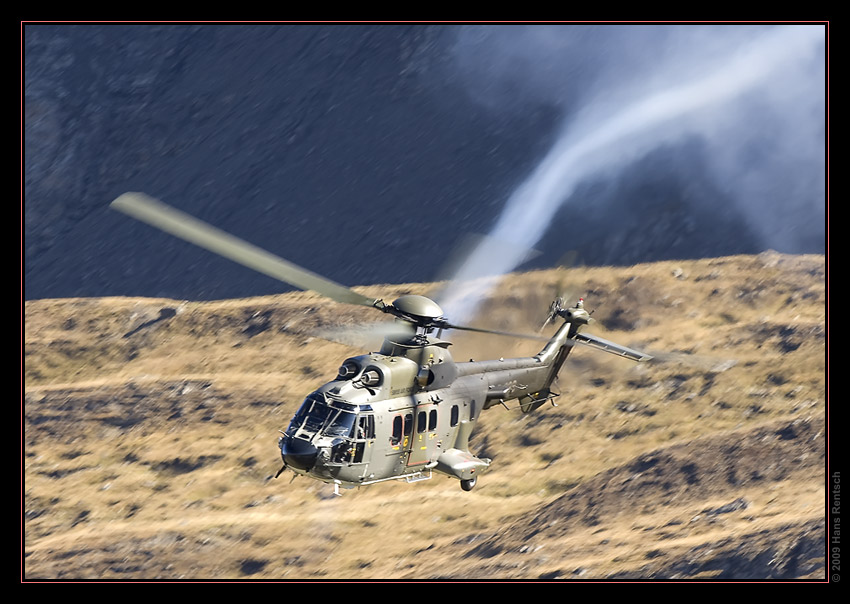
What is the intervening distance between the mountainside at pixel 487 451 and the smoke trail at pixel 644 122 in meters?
8.64

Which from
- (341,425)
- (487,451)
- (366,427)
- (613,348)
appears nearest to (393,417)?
(366,427)

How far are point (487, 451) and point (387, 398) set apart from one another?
26161mm

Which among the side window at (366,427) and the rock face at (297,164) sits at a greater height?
the rock face at (297,164)

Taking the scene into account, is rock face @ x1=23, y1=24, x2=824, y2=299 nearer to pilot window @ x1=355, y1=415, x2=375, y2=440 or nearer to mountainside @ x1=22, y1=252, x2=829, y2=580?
mountainside @ x1=22, y1=252, x2=829, y2=580

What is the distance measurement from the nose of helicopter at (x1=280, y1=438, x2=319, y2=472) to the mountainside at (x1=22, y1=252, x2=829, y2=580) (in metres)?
12.7

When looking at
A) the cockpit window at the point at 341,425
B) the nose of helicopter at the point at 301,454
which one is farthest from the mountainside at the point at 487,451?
the nose of helicopter at the point at 301,454

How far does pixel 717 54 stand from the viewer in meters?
77.6

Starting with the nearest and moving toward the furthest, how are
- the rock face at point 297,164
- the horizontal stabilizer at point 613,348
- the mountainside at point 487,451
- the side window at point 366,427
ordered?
the side window at point 366,427 < the horizontal stabilizer at point 613,348 < the mountainside at point 487,451 < the rock face at point 297,164

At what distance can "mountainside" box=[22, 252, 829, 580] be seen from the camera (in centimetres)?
5228

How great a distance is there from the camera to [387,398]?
3344 cm

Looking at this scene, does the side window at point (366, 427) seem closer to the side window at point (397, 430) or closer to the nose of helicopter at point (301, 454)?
the side window at point (397, 430)

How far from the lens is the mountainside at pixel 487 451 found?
172 feet

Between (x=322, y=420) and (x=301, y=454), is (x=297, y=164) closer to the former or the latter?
(x=322, y=420)

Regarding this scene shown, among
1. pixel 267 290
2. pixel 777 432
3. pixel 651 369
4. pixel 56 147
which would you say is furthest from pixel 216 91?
pixel 777 432
